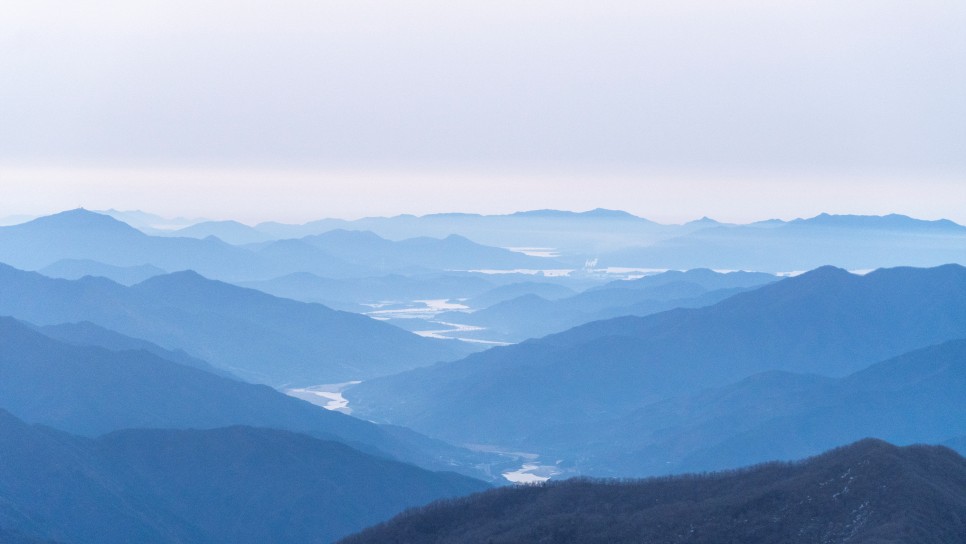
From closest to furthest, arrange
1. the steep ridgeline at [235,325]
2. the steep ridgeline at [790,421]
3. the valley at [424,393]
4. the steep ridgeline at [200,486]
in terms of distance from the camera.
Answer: the steep ridgeline at [200,486] → the valley at [424,393] → the steep ridgeline at [790,421] → the steep ridgeline at [235,325]

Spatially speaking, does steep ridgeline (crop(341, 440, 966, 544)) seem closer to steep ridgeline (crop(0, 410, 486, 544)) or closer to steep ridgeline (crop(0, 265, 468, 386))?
steep ridgeline (crop(0, 410, 486, 544))

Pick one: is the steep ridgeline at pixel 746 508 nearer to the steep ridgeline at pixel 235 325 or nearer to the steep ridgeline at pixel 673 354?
the steep ridgeline at pixel 673 354

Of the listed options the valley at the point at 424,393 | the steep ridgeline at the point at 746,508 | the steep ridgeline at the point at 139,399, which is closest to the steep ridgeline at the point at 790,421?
the valley at the point at 424,393

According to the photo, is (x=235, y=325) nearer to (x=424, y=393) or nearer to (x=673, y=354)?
(x=424, y=393)

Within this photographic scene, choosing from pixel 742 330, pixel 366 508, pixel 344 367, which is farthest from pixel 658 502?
pixel 344 367

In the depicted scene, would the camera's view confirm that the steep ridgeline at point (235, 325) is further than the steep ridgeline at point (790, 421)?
Yes

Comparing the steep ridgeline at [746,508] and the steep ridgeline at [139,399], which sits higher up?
the steep ridgeline at [746,508]

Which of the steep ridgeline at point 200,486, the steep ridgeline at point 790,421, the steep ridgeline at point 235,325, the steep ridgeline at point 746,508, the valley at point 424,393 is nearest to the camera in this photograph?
the steep ridgeline at point 746,508

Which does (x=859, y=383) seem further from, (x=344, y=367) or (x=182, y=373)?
(x=344, y=367)
